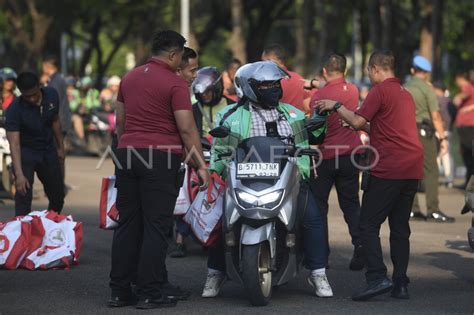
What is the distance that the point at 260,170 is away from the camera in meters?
8.91

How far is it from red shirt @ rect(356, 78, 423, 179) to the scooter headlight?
958mm

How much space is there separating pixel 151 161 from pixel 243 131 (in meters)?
0.83

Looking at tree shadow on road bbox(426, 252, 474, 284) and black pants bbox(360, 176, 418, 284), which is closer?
black pants bbox(360, 176, 418, 284)

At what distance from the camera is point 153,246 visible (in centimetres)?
886

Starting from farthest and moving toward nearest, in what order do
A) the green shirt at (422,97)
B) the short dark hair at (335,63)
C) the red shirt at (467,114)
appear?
the red shirt at (467,114) < the green shirt at (422,97) < the short dark hair at (335,63)

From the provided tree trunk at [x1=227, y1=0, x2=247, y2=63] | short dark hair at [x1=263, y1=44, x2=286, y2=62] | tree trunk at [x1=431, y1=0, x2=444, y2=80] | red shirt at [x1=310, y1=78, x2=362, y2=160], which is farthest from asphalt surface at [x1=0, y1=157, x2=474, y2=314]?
tree trunk at [x1=227, y1=0, x2=247, y2=63]

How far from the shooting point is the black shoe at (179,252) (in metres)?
11.7

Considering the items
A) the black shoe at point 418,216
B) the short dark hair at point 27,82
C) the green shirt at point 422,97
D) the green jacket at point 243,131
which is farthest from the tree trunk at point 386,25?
the green jacket at point 243,131

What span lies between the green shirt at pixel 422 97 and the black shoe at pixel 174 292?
20.0 feet

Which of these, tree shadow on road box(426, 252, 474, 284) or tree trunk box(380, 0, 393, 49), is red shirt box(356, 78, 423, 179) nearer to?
tree shadow on road box(426, 252, 474, 284)

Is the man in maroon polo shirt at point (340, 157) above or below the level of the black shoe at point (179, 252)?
above

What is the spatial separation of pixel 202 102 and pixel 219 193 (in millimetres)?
2607

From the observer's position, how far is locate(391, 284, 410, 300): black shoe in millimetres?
9414

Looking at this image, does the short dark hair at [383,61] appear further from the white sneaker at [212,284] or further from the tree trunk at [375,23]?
the tree trunk at [375,23]
